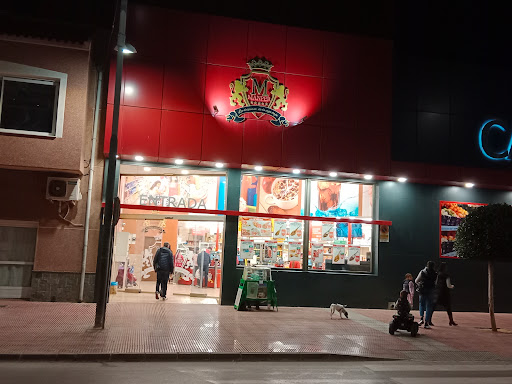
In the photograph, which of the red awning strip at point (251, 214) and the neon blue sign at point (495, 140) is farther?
the neon blue sign at point (495, 140)

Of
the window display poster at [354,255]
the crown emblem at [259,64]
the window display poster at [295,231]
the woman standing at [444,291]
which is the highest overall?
the crown emblem at [259,64]

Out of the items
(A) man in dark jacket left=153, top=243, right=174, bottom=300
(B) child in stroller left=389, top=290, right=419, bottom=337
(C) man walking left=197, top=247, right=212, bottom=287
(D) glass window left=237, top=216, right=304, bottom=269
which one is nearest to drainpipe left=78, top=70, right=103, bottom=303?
(A) man in dark jacket left=153, top=243, right=174, bottom=300

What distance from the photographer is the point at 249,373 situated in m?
7.94

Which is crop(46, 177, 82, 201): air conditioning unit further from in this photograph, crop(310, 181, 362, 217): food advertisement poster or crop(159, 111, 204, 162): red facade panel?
crop(310, 181, 362, 217): food advertisement poster

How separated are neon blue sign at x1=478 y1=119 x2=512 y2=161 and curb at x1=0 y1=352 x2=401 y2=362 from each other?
36.2 feet

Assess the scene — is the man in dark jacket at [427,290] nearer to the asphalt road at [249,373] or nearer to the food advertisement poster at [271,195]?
the asphalt road at [249,373]

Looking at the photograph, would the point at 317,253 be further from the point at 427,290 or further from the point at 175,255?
the point at 175,255

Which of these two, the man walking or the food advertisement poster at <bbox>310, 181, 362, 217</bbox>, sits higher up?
the food advertisement poster at <bbox>310, 181, 362, 217</bbox>

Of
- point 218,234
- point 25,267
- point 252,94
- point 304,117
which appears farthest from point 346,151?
point 25,267

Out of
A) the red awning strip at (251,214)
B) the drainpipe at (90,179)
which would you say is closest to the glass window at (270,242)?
the red awning strip at (251,214)

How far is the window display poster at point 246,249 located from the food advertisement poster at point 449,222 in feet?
22.3

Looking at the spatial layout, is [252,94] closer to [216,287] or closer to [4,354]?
[216,287]

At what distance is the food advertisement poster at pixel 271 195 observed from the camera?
54.7 feet

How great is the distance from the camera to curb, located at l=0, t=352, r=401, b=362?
8.39m
